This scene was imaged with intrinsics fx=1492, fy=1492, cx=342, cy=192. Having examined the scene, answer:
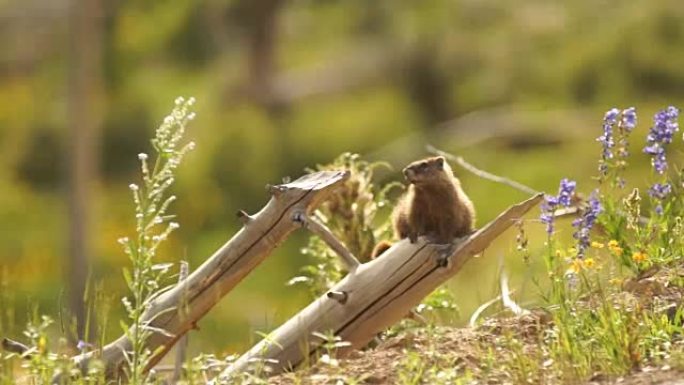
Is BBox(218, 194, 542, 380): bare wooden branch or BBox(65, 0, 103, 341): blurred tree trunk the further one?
BBox(65, 0, 103, 341): blurred tree trunk

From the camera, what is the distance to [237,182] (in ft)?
75.3

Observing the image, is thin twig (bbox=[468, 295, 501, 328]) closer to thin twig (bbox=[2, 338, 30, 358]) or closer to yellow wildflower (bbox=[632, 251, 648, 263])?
yellow wildflower (bbox=[632, 251, 648, 263])

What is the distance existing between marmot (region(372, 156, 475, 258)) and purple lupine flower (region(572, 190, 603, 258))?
0.84 meters

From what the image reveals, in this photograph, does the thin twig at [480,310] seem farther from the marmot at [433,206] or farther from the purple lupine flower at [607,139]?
the purple lupine flower at [607,139]

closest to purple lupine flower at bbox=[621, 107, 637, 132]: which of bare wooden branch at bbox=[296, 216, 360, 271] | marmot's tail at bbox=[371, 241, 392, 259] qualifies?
bare wooden branch at bbox=[296, 216, 360, 271]

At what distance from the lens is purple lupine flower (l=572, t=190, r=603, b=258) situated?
19.4 ft

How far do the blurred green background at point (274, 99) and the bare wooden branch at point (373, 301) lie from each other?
1052 centimetres

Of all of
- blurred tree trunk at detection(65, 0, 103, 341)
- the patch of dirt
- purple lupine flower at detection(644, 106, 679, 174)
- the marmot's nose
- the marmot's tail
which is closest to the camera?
the patch of dirt

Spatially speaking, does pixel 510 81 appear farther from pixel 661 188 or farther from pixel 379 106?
pixel 661 188

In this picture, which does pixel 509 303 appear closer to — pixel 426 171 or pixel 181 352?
pixel 426 171

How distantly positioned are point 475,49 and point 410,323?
20140 mm

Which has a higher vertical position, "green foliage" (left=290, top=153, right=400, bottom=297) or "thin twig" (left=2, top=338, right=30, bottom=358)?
"green foliage" (left=290, top=153, right=400, bottom=297)

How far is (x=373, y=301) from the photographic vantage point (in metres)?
6.41

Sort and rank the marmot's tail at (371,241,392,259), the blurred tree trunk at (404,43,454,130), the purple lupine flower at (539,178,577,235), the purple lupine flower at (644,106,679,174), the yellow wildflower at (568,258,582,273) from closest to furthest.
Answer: the yellow wildflower at (568,258,582,273)
the purple lupine flower at (539,178,577,235)
the purple lupine flower at (644,106,679,174)
the marmot's tail at (371,241,392,259)
the blurred tree trunk at (404,43,454,130)
